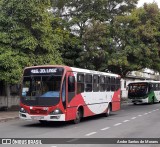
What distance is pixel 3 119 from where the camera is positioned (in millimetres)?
19109

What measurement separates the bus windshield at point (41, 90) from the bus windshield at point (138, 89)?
23.2 meters

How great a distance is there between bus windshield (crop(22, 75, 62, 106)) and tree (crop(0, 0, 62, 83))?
5617 mm

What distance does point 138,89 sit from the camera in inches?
1517

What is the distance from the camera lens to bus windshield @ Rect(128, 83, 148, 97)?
38191mm

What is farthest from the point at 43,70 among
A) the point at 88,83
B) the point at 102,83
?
the point at 102,83

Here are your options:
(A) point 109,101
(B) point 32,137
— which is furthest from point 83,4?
(B) point 32,137

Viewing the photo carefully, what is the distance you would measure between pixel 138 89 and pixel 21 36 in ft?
61.4

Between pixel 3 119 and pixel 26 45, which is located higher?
pixel 26 45

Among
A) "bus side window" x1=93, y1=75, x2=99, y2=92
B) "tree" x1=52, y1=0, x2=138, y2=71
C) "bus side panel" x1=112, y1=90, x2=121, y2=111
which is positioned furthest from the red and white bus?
"tree" x1=52, y1=0, x2=138, y2=71

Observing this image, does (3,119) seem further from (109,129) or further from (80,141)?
(80,141)

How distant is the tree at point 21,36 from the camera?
22203 mm

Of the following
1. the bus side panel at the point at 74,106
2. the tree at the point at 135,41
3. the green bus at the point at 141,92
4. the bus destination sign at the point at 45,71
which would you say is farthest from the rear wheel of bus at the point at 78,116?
the green bus at the point at 141,92

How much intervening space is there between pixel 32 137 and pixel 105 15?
23451 mm

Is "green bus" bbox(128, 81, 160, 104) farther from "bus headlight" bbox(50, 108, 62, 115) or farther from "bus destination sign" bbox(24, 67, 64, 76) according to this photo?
"bus headlight" bbox(50, 108, 62, 115)
